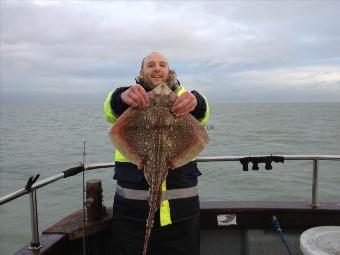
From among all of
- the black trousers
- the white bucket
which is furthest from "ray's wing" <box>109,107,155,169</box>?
the white bucket

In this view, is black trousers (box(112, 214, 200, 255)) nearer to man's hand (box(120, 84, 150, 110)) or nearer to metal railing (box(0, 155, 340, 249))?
metal railing (box(0, 155, 340, 249))

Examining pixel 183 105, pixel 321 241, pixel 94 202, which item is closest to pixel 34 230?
pixel 94 202

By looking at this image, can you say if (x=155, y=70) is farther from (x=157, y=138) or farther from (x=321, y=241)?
(x=321, y=241)

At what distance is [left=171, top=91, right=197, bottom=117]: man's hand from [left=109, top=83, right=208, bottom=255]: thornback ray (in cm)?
3

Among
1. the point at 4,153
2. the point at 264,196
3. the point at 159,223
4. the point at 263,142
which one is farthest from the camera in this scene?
the point at 263,142

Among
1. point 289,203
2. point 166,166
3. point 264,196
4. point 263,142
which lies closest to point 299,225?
point 289,203

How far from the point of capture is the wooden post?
3826mm

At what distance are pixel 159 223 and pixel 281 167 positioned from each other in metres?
13.4

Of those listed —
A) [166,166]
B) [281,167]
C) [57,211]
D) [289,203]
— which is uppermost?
[166,166]

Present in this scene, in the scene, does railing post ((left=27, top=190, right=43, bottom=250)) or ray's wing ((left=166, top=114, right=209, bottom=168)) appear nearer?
ray's wing ((left=166, top=114, right=209, bottom=168))

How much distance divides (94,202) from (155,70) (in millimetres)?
1578

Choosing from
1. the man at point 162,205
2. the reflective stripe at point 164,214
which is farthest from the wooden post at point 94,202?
the reflective stripe at point 164,214

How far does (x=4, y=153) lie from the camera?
77.2 feet

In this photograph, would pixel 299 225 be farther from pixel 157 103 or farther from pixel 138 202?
pixel 157 103
